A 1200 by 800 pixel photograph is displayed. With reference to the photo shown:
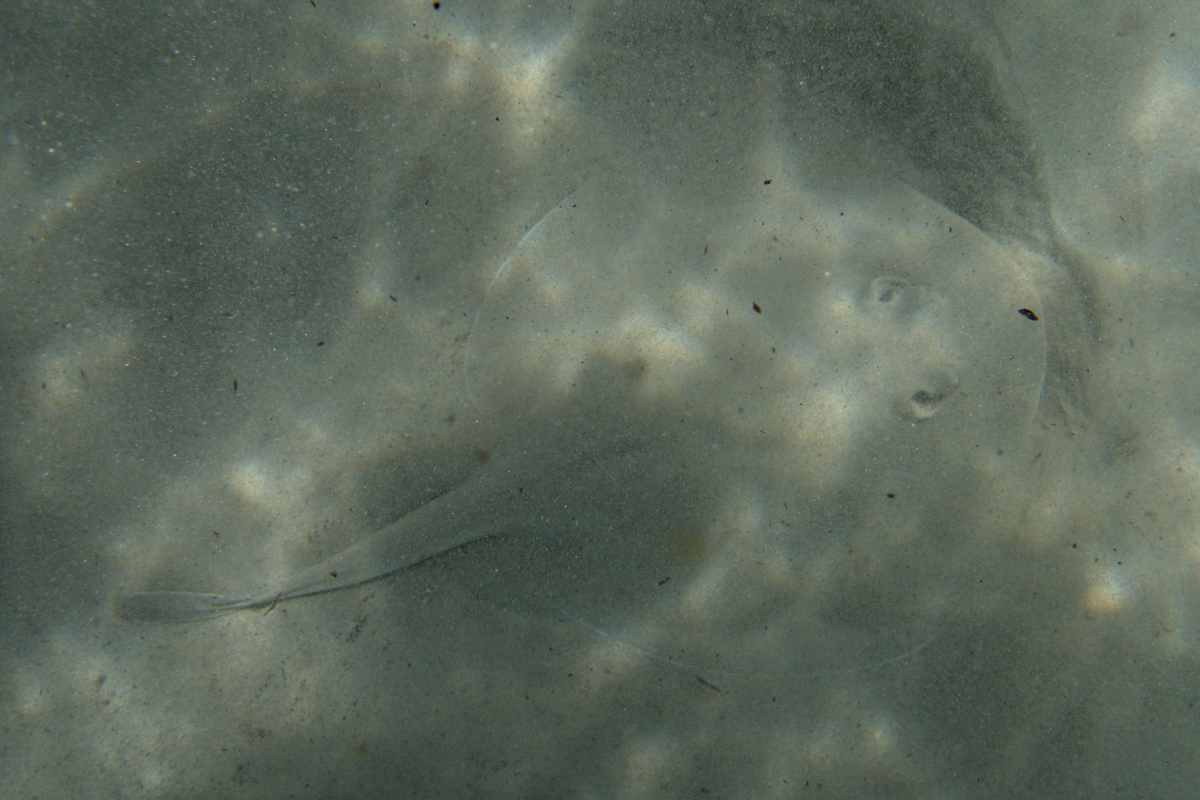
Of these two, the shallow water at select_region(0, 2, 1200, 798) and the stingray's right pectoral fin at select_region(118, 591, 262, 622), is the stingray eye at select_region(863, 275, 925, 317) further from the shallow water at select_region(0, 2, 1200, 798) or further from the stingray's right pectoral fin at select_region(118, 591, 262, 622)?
the stingray's right pectoral fin at select_region(118, 591, 262, 622)

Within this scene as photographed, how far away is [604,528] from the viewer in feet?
8.22

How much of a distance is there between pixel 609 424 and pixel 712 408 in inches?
17.4

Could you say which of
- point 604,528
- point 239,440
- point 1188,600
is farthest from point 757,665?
point 239,440

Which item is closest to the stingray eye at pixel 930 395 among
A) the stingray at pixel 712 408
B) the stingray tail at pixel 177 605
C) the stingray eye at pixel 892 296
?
the stingray at pixel 712 408

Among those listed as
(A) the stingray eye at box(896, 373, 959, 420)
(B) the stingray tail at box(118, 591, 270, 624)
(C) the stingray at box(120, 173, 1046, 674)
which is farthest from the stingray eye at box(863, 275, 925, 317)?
(B) the stingray tail at box(118, 591, 270, 624)

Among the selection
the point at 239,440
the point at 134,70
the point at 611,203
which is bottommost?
the point at 239,440

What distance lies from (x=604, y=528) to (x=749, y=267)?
1.28 m

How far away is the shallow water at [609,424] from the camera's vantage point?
8.07 ft

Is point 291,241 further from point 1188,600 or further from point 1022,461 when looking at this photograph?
point 1188,600

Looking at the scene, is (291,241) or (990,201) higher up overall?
(990,201)

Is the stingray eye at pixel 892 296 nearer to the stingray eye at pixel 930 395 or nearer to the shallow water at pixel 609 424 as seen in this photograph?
the shallow water at pixel 609 424

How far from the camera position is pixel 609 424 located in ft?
8.16

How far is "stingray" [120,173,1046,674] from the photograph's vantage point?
2479 millimetres

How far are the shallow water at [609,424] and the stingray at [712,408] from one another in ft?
0.05
